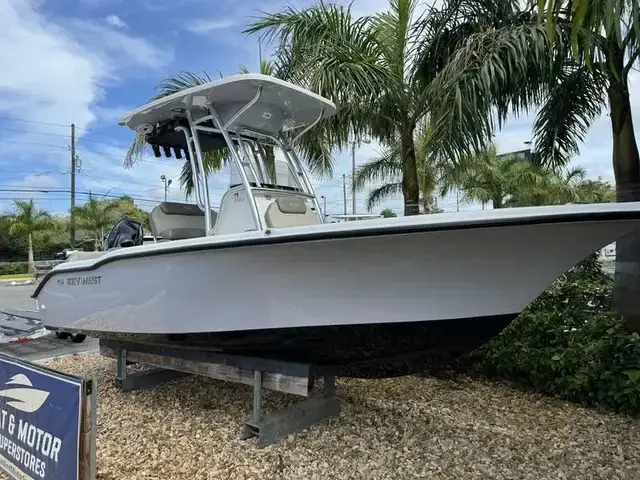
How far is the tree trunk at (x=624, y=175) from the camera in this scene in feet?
14.7

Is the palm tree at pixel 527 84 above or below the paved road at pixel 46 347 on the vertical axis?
above

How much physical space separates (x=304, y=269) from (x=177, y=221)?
1934 mm

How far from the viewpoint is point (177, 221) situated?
4.57 meters

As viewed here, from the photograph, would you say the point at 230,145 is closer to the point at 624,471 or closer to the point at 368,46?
the point at 368,46

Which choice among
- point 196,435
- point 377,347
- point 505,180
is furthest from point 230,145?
point 505,180

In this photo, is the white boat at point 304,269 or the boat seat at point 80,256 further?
the boat seat at point 80,256

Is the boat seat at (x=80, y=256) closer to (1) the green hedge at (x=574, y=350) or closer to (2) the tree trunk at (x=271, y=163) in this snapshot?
(2) the tree trunk at (x=271, y=163)

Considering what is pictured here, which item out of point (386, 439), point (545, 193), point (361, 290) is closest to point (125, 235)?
point (361, 290)

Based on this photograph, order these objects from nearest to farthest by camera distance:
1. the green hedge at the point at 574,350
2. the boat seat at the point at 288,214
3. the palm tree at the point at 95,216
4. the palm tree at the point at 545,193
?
the boat seat at the point at 288,214 → the green hedge at the point at 574,350 → the palm tree at the point at 545,193 → the palm tree at the point at 95,216

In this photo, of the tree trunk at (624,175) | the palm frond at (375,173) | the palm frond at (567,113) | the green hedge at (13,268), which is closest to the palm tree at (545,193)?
the palm frond at (375,173)

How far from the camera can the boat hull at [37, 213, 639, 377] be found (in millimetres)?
2785

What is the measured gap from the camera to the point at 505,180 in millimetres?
17312

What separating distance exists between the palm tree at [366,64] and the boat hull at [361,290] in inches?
118

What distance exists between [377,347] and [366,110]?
136 inches
